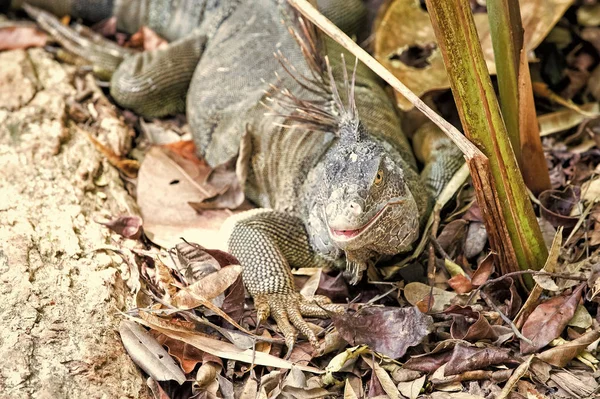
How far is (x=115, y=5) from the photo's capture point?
6.51 m

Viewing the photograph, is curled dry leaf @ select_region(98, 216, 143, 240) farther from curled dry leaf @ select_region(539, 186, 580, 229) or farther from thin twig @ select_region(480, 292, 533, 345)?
curled dry leaf @ select_region(539, 186, 580, 229)

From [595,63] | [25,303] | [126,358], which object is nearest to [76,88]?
[25,303]

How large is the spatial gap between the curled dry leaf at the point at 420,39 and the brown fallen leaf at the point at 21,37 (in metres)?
2.85

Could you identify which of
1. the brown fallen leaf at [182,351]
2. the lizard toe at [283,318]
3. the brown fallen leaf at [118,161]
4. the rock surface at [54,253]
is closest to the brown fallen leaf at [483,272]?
the lizard toe at [283,318]

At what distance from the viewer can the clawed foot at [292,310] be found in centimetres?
375

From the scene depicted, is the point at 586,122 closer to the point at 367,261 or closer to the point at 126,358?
the point at 367,261

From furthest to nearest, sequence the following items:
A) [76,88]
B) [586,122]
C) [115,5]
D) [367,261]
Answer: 1. [115,5]
2. [76,88]
3. [586,122]
4. [367,261]

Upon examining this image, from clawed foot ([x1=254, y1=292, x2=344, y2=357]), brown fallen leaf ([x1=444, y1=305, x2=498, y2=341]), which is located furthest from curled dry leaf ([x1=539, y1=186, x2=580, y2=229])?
clawed foot ([x1=254, y1=292, x2=344, y2=357])

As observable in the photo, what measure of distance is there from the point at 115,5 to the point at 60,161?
7.63 ft

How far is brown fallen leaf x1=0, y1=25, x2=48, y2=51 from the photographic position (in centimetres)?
585

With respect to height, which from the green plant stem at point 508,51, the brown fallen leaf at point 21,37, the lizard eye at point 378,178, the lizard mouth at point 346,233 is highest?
the green plant stem at point 508,51

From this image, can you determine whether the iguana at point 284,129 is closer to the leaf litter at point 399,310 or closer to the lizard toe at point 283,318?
the lizard toe at point 283,318

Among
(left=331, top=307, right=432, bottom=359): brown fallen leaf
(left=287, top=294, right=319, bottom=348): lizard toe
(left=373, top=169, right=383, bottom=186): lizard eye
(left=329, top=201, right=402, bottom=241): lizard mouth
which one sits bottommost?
(left=287, top=294, right=319, bottom=348): lizard toe

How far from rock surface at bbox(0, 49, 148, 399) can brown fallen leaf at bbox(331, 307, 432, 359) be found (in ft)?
3.43
